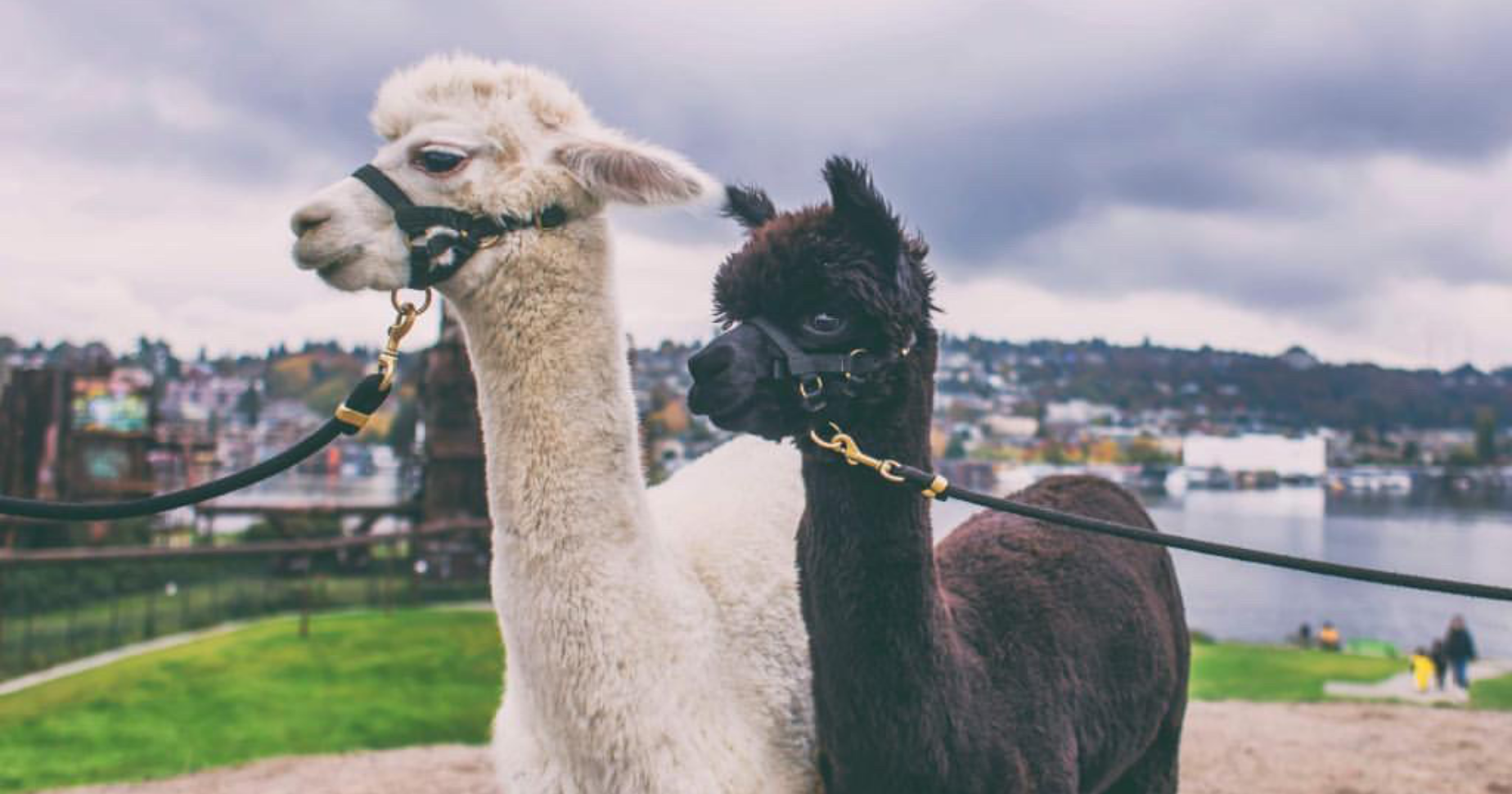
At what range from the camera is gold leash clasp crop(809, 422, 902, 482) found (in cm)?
272

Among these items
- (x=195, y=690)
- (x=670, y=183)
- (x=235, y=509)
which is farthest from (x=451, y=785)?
(x=235, y=509)

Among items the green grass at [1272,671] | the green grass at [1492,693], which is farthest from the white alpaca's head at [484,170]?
the green grass at [1492,693]

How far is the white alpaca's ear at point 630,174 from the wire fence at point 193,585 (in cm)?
1246

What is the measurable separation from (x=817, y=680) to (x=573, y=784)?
77 cm

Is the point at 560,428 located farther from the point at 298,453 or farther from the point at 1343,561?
the point at 1343,561

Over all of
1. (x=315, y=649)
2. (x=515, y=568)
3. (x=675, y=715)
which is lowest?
(x=315, y=649)

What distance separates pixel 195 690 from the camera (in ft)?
39.5

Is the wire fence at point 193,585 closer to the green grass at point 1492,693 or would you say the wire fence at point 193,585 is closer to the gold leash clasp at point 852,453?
the gold leash clasp at point 852,453

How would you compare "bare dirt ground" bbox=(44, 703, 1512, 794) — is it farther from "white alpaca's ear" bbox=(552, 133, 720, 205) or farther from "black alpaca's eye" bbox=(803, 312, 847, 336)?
"black alpaca's eye" bbox=(803, 312, 847, 336)

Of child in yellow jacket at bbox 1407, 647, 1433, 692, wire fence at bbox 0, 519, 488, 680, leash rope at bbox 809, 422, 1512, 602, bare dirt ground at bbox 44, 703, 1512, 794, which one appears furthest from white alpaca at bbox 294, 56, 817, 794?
child in yellow jacket at bbox 1407, 647, 1433, 692

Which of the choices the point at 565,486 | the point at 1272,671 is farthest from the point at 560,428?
the point at 1272,671

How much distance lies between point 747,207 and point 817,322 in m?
0.98

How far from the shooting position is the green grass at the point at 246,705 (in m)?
10.0

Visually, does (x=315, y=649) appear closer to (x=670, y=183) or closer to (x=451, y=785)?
(x=451, y=785)
